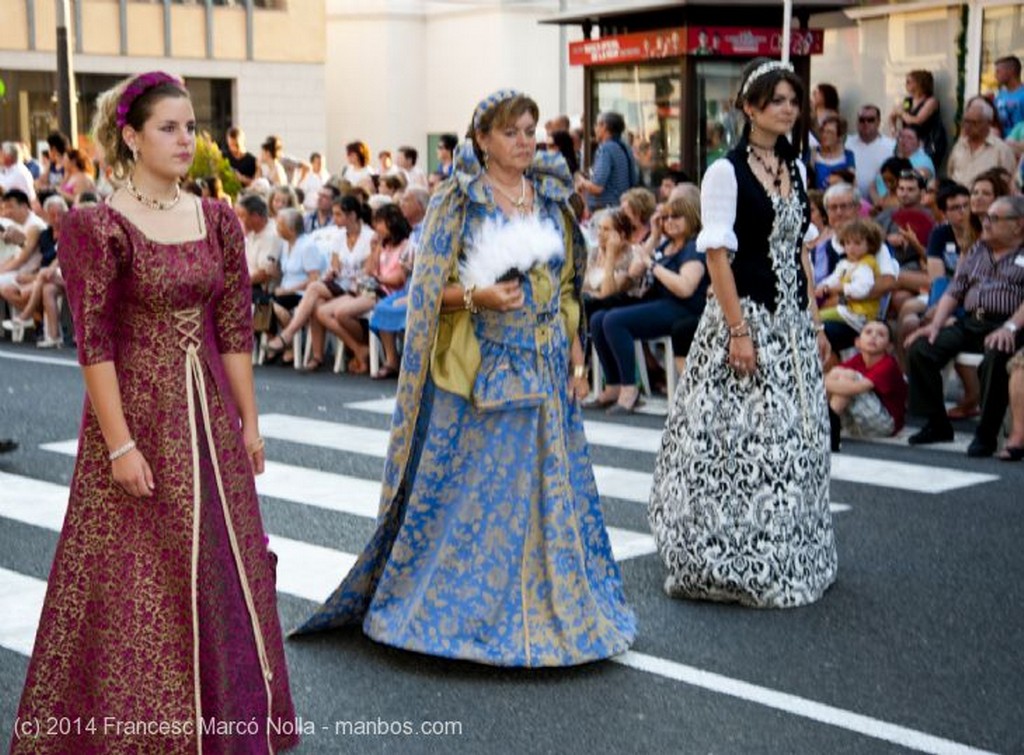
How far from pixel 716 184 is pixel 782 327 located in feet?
2.04

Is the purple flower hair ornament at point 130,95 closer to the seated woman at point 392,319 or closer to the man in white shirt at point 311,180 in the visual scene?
the seated woman at point 392,319

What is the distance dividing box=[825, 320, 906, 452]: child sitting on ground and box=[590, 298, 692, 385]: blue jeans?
1.48m

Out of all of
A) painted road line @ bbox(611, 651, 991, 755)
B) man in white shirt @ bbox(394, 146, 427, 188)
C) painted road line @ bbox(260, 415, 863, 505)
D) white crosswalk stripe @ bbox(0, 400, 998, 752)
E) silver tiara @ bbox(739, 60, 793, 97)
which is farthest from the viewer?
man in white shirt @ bbox(394, 146, 427, 188)

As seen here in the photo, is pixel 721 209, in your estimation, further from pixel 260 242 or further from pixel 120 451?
pixel 260 242

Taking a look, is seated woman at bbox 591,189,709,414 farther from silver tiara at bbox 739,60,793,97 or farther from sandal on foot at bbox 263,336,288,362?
silver tiara at bbox 739,60,793,97

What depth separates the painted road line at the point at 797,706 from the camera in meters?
4.84

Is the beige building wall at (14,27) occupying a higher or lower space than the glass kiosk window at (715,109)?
higher

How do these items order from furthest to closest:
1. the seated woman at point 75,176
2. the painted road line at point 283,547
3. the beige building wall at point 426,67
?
the beige building wall at point 426,67, the seated woman at point 75,176, the painted road line at point 283,547

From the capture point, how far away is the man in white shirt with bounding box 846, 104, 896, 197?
14969 mm

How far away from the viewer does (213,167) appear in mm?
20781

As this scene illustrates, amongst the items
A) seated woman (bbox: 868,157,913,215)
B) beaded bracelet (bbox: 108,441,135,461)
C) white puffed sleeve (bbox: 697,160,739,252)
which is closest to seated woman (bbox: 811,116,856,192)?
seated woman (bbox: 868,157,913,215)

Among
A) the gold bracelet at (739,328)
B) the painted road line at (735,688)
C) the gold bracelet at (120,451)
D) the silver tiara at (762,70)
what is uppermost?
the silver tiara at (762,70)

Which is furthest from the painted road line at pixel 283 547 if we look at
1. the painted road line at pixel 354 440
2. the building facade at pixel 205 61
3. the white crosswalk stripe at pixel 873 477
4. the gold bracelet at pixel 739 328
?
the building facade at pixel 205 61

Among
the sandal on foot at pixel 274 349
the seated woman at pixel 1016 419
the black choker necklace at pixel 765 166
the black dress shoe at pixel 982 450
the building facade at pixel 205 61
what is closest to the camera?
the black choker necklace at pixel 765 166
